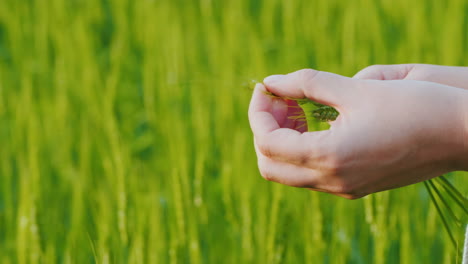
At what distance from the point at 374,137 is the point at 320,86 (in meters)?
0.08

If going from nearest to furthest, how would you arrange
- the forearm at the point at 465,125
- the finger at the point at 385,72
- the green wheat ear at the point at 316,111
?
the forearm at the point at 465,125 → the green wheat ear at the point at 316,111 → the finger at the point at 385,72

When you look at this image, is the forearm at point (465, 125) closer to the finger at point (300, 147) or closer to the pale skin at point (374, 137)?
the pale skin at point (374, 137)

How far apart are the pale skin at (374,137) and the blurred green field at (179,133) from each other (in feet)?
0.63

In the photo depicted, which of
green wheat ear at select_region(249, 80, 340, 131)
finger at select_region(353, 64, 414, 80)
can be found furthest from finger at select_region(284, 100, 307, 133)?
finger at select_region(353, 64, 414, 80)

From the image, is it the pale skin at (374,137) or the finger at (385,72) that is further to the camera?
the finger at (385,72)

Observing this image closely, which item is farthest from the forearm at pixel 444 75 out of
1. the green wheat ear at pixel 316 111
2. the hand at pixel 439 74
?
the green wheat ear at pixel 316 111

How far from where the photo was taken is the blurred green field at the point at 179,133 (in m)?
0.96

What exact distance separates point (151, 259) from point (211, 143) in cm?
51

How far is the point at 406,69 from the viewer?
917 millimetres

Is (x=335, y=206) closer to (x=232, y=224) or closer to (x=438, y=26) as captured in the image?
(x=232, y=224)

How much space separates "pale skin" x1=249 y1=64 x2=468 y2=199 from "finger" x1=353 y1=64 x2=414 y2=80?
0.19 meters

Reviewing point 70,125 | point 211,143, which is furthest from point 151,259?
point 70,125

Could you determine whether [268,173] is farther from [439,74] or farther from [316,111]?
[439,74]

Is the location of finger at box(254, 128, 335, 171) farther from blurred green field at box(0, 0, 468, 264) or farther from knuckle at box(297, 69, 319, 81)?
blurred green field at box(0, 0, 468, 264)
